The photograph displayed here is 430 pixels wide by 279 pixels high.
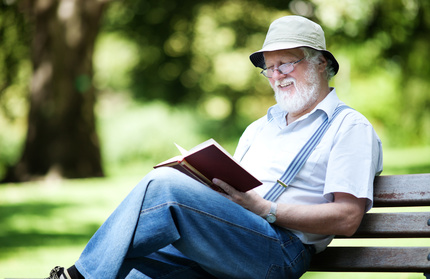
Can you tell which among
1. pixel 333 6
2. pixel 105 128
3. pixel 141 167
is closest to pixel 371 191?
pixel 333 6

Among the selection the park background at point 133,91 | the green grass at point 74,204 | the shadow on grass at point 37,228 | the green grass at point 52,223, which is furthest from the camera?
the park background at point 133,91

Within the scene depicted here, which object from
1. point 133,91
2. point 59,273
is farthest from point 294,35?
point 133,91

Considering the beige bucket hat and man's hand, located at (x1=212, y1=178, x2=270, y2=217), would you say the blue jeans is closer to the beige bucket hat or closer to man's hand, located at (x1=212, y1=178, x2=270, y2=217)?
man's hand, located at (x1=212, y1=178, x2=270, y2=217)

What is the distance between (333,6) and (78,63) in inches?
225

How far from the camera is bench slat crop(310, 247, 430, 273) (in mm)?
3053

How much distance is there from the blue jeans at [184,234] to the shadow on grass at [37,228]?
4.01 metres

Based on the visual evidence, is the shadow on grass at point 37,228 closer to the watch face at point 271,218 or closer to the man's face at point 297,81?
the man's face at point 297,81

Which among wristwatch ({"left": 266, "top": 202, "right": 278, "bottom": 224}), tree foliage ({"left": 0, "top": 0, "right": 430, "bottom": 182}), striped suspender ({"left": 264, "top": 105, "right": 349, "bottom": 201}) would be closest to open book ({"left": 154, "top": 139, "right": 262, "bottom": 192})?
wristwatch ({"left": 266, "top": 202, "right": 278, "bottom": 224})

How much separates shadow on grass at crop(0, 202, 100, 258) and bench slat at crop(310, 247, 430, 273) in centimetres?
411

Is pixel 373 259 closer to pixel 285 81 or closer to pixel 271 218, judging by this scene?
pixel 271 218

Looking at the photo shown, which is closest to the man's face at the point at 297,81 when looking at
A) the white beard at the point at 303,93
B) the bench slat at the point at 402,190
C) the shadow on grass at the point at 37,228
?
the white beard at the point at 303,93

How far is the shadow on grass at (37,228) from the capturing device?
7.07 metres

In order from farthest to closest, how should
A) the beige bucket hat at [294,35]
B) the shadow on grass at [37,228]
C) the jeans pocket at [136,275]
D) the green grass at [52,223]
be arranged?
1. the shadow on grass at [37,228]
2. the green grass at [52,223]
3. the beige bucket hat at [294,35]
4. the jeans pocket at [136,275]

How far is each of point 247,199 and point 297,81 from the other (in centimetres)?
81
